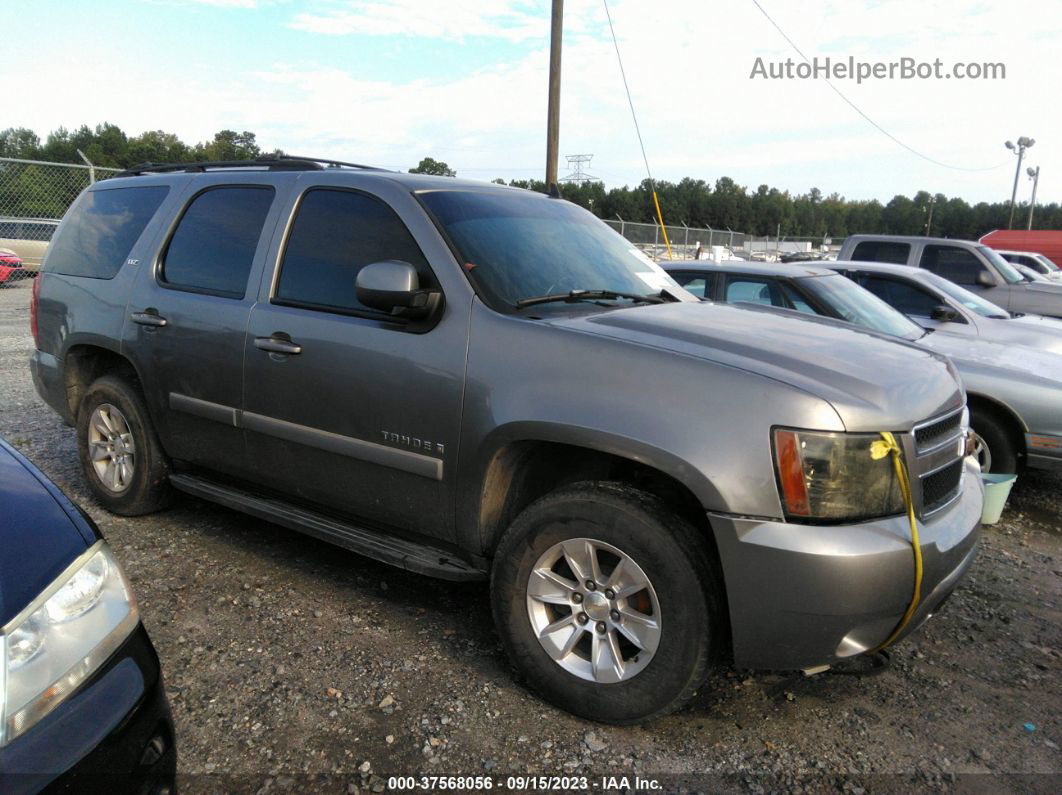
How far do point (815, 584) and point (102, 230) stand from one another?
418cm

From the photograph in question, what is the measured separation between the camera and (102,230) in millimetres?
4340

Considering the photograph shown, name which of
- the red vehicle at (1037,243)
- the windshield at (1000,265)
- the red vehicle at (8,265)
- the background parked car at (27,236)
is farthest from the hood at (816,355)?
the red vehicle at (1037,243)

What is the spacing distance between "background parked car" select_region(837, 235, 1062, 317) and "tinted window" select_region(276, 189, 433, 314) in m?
8.33

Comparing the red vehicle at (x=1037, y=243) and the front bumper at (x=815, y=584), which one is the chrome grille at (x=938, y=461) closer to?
the front bumper at (x=815, y=584)

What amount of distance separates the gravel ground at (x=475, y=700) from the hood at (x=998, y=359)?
5.03 feet

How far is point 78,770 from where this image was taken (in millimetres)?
1493

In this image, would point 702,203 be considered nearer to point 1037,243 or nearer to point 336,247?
point 1037,243

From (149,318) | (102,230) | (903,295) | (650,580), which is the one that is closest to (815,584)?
(650,580)

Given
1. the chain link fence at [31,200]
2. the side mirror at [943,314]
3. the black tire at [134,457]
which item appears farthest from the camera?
the chain link fence at [31,200]

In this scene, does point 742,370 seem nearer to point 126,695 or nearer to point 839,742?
point 839,742

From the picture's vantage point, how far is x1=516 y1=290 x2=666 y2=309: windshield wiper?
295 centimetres

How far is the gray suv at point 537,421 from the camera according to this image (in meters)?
2.28

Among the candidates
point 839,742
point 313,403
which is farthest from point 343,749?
point 839,742

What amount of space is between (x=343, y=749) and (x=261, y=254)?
2.19 meters
